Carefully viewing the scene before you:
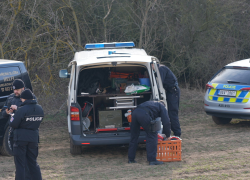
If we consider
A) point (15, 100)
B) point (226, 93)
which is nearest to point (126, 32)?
point (226, 93)

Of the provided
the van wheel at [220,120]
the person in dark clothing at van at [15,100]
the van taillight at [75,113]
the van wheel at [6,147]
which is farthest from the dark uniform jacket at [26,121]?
the van wheel at [220,120]

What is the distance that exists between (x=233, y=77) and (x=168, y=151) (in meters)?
3.59

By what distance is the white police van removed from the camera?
6.49 metres

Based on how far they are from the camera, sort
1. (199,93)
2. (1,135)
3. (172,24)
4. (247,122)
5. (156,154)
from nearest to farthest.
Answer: (156,154) < (1,135) < (247,122) < (199,93) < (172,24)

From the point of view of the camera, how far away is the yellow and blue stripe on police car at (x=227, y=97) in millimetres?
8508

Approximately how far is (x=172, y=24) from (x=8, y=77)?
989 centimetres

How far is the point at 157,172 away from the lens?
5.61 m

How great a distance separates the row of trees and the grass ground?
11.1 feet

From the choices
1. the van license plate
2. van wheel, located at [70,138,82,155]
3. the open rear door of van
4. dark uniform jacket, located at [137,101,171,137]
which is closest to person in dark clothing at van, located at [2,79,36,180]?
van wheel, located at [70,138,82,155]

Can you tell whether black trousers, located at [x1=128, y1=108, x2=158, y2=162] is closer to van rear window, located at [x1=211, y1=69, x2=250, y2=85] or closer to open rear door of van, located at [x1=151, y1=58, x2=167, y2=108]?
open rear door of van, located at [x1=151, y1=58, x2=167, y2=108]

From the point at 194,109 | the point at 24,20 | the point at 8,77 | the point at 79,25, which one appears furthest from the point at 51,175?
the point at 79,25

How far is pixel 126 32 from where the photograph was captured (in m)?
14.4

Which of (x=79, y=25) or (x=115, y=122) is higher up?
(x=79, y=25)

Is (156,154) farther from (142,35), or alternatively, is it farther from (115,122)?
(142,35)
